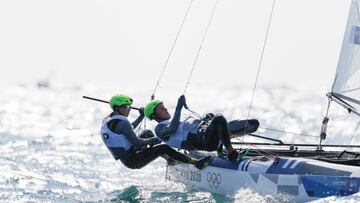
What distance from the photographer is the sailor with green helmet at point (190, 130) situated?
7.91 metres

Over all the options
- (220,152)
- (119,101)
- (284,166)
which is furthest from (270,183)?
(119,101)

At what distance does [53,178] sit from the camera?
9.88 meters

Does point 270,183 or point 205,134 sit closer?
point 270,183

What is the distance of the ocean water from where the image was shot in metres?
8.27

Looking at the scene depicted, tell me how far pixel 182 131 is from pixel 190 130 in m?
0.10

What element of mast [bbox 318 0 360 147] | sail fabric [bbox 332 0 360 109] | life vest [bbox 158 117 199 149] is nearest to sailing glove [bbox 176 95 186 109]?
life vest [bbox 158 117 199 149]

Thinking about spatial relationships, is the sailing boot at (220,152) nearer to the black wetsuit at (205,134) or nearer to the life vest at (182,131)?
the black wetsuit at (205,134)

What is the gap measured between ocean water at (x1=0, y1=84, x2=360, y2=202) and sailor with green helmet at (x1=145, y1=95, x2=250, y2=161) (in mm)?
496

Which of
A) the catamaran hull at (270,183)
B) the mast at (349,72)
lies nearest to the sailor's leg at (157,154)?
the catamaran hull at (270,183)

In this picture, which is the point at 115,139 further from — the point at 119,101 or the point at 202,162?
the point at 202,162

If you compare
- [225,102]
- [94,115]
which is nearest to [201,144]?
[94,115]

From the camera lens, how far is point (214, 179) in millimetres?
8102

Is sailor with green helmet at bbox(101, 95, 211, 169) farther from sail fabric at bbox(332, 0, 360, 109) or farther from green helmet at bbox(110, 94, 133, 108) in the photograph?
sail fabric at bbox(332, 0, 360, 109)

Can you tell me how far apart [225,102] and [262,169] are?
2606 centimetres
